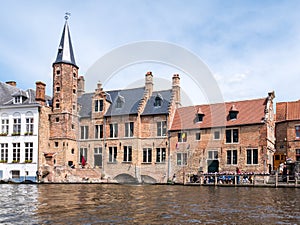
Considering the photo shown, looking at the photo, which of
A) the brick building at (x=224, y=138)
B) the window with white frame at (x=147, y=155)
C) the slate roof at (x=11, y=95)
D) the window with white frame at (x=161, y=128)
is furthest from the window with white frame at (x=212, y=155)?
the slate roof at (x=11, y=95)

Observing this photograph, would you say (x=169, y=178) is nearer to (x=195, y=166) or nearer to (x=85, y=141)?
(x=195, y=166)

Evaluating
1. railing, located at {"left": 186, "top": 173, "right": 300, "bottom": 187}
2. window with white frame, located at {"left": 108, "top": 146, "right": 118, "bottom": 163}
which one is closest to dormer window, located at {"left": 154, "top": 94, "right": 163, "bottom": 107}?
window with white frame, located at {"left": 108, "top": 146, "right": 118, "bottom": 163}

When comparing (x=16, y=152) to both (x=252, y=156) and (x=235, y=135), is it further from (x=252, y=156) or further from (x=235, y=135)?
(x=252, y=156)

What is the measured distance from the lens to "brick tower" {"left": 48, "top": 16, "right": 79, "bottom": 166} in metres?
46.8

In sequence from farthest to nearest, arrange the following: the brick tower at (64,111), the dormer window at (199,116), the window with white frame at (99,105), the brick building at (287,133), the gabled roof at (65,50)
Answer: the window with white frame at (99,105) → the gabled roof at (65,50) → the brick tower at (64,111) → the brick building at (287,133) → the dormer window at (199,116)

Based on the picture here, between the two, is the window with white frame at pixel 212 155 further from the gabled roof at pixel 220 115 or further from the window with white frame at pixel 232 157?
the gabled roof at pixel 220 115

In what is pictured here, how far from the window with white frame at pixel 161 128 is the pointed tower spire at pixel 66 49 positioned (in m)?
14.1

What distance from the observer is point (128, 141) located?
46.3 metres

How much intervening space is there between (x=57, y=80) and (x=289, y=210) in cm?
3706

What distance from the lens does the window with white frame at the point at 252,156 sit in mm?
39750

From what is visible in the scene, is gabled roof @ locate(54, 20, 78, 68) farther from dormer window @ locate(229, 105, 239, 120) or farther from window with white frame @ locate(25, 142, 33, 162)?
dormer window @ locate(229, 105, 239, 120)

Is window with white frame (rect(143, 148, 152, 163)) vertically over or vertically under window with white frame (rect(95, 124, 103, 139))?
under

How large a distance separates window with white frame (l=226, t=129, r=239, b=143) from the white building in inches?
915

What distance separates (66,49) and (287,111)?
29.3 m
